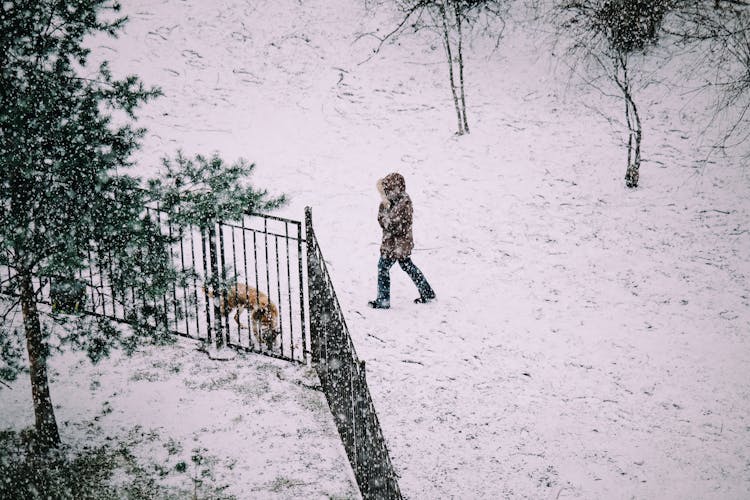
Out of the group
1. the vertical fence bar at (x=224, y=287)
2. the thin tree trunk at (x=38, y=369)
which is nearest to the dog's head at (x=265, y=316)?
the vertical fence bar at (x=224, y=287)

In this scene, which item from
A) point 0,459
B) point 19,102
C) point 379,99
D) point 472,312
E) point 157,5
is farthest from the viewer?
point 157,5

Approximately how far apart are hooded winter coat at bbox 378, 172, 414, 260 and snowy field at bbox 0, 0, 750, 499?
81 cm

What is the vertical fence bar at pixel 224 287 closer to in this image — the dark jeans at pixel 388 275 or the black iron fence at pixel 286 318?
the black iron fence at pixel 286 318

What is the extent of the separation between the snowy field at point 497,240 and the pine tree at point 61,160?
194 cm

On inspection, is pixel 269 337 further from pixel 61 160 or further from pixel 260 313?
pixel 61 160

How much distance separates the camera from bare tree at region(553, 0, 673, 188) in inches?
391

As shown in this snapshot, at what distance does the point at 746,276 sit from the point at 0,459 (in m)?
8.93

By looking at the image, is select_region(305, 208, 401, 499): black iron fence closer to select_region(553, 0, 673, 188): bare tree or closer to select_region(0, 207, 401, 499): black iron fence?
select_region(0, 207, 401, 499): black iron fence

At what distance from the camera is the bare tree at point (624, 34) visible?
32.6 ft

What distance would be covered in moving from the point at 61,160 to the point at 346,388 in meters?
2.68

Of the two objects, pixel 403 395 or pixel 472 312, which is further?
pixel 472 312

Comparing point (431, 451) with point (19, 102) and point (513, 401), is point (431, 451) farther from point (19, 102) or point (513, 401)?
point (19, 102)

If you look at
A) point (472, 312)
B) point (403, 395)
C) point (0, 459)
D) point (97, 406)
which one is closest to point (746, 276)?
point (472, 312)

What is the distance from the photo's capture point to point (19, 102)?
11.9ft
